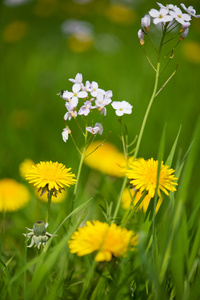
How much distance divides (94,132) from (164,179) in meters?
0.15

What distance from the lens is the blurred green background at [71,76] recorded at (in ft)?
5.85

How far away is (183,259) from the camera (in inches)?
27.1

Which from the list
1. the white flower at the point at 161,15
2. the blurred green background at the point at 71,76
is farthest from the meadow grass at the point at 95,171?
the white flower at the point at 161,15

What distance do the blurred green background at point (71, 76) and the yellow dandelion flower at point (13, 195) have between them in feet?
0.78

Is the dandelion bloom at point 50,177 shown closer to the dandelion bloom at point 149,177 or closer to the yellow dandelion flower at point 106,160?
the dandelion bloom at point 149,177

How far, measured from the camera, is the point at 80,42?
2867mm

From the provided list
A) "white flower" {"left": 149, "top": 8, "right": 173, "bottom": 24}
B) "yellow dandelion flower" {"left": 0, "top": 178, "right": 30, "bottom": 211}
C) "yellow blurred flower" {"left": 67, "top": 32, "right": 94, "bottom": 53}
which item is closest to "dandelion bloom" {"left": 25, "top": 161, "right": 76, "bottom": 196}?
"white flower" {"left": 149, "top": 8, "right": 173, "bottom": 24}

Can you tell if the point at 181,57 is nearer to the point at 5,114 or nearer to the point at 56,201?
the point at 5,114

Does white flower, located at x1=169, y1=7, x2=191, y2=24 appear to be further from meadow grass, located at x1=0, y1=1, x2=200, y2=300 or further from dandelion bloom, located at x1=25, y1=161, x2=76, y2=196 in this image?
dandelion bloom, located at x1=25, y1=161, x2=76, y2=196

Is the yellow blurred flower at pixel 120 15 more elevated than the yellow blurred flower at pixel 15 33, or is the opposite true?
the yellow blurred flower at pixel 120 15

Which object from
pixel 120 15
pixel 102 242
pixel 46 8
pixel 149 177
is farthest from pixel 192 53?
pixel 102 242

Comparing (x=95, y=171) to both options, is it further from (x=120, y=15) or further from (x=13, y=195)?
(x=120, y=15)

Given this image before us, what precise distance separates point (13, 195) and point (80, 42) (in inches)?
73.4

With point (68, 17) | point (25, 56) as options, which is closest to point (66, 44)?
point (25, 56)
